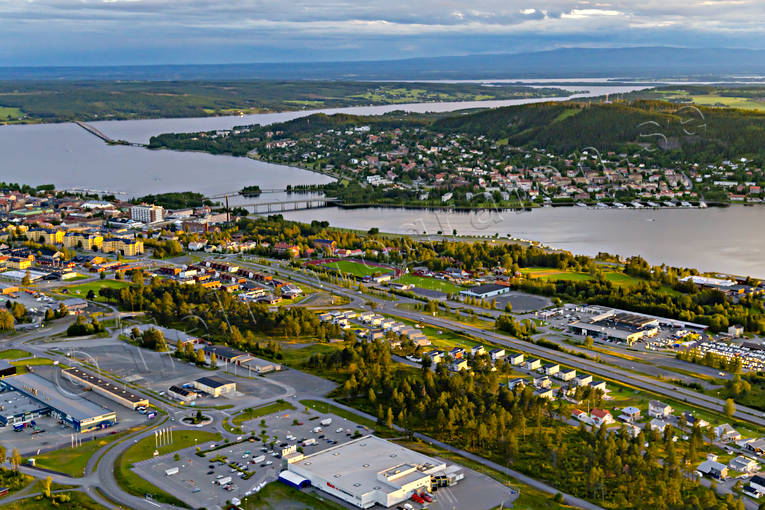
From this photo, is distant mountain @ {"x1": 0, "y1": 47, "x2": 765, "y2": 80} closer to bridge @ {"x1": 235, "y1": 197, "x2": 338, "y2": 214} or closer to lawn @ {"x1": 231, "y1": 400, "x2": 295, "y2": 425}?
bridge @ {"x1": 235, "y1": 197, "x2": 338, "y2": 214}

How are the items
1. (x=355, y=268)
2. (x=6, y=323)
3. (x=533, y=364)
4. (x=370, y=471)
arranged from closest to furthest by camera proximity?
(x=370, y=471)
(x=533, y=364)
(x=6, y=323)
(x=355, y=268)

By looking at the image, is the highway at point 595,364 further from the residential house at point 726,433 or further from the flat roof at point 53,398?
the flat roof at point 53,398

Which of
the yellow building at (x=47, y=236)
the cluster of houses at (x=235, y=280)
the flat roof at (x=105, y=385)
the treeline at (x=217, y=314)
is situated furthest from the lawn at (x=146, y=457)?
the yellow building at (x=47, y=236)

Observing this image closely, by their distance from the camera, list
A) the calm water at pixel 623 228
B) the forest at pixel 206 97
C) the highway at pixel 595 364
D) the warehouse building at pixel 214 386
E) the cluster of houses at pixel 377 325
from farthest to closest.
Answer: the forest at pixel 206 97
the calm water at pixel 623 228
the cluster of houses at pixel 377 325
the warehouse building at pixel 214 386
the highway at pixel 595 364

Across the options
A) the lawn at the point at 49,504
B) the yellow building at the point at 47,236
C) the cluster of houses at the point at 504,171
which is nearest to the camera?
the lawn at the point at 49,504

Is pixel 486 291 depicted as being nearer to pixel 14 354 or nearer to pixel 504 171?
pixel 14 354

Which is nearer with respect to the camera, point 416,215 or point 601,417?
point 601,417

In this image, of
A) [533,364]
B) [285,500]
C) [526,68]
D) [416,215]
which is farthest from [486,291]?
[526,68]
